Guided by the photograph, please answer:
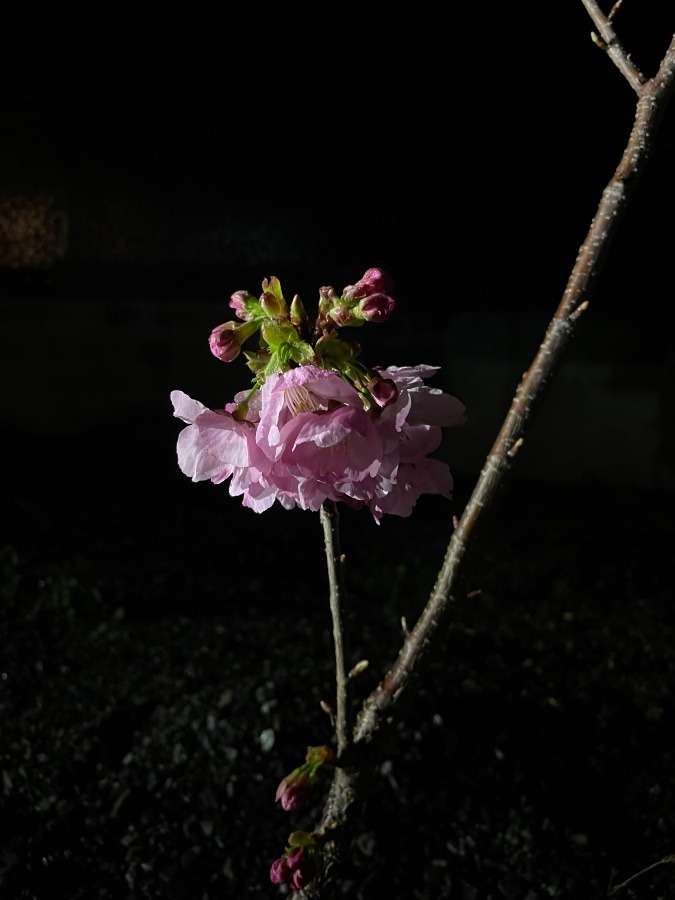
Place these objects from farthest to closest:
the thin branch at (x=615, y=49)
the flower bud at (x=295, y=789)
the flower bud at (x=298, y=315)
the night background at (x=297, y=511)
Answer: the night background at (x=297, y=511) → the flower bud at (x=295, y=789) → the thin branch at (x=615, y=49) → the flower bud at (x=298, y=315)

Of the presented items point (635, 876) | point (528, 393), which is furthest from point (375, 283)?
point (635, 876)

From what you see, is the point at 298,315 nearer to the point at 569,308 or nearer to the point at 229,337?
the point at 229,337

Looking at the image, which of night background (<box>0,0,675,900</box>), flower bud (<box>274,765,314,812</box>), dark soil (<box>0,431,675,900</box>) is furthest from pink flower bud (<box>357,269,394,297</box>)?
night background (<box>0,0,675,900</box>)

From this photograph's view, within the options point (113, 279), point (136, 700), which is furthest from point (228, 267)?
point (136, 700)

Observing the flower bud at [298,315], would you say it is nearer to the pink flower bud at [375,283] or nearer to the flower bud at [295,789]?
the pink flower bud at [375,283]

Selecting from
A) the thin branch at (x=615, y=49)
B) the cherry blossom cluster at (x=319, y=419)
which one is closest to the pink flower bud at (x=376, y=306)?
the cherry blossom cluster at (x=319, y=419)

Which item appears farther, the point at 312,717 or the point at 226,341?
the point at 312,717

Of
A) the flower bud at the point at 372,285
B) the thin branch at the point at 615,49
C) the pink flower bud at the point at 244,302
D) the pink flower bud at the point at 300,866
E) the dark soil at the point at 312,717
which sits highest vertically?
the thin branch at the point at 615,49
